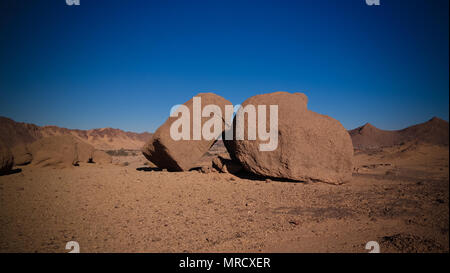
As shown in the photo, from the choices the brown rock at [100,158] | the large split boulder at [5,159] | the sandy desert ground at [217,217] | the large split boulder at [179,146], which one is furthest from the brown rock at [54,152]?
the large split boulder at [179,146]

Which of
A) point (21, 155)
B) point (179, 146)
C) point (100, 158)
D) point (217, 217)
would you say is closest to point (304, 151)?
point (217, 217)

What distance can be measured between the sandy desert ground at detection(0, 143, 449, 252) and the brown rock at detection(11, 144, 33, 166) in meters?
3.59

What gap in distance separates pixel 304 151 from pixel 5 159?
8.53 m

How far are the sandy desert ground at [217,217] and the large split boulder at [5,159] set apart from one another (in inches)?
43.8

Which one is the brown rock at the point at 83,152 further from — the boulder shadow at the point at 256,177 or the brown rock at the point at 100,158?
the boulder shadow at the point at 256,177

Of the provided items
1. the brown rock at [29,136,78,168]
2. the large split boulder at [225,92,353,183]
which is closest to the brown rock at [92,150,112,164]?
the brown rock at [29,136,78,168]

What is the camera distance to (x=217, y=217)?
3.91 meters

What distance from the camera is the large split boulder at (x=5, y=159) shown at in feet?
22.9

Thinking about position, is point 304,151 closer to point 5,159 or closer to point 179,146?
point 179,146
